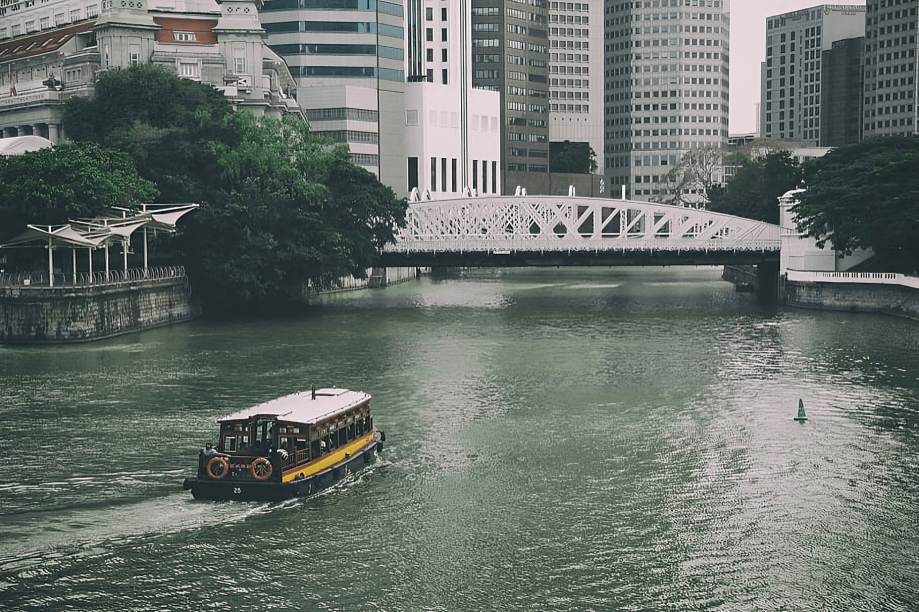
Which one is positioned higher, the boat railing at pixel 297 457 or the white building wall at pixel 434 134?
the white building wall at pixel 434 134

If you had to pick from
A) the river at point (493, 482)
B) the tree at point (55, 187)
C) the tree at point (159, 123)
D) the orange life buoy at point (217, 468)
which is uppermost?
the tree at point (159, 123)

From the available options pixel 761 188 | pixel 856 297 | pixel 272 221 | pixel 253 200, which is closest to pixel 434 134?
pixel 761 188

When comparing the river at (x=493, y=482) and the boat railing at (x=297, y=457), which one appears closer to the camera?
the river at (x=493, y=482)

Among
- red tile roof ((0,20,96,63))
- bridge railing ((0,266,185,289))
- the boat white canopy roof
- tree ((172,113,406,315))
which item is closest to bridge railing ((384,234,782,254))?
tree ((172,113,406,315))

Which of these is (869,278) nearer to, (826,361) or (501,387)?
(826,361)

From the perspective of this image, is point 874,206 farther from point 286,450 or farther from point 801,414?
point 286,450

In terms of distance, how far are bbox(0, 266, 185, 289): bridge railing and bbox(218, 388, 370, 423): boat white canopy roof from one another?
3526cm

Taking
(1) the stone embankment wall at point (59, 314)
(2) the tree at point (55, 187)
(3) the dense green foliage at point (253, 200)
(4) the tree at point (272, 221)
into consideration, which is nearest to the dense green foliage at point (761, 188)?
(3) the dense green foliage at point (253, 200)

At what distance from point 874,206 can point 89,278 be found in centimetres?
5814

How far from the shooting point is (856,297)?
94938mm

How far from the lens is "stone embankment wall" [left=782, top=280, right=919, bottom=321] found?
294ft

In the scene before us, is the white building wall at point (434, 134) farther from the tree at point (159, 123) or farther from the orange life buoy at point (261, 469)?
the orange life buoy at point (261, 469)

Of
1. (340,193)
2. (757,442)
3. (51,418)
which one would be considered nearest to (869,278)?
(340,193)

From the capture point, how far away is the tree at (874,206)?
9400cm
